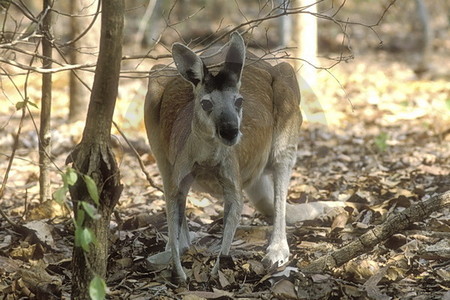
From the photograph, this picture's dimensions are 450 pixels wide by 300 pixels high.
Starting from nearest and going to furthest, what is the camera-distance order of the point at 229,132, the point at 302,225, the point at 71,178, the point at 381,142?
the point at 71,178 → the point at 229,132 → the point at 302,225 → the point at 381,142

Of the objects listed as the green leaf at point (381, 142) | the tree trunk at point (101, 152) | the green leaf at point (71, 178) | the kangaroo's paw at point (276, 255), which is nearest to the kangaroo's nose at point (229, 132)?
the tree trunk at point (101, 152)

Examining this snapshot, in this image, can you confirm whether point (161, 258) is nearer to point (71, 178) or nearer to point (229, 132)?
point (229, 132)

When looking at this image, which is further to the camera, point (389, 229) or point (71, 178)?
point (389, 229)

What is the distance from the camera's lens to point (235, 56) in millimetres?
4234

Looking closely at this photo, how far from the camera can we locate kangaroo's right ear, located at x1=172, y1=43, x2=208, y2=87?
4105 millimetres

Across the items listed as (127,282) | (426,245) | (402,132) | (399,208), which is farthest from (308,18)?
(127,282)

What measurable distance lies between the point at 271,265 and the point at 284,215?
67 cm

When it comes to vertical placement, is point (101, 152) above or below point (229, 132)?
below

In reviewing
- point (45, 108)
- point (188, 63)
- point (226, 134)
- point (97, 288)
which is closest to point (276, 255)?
point (226, 134)

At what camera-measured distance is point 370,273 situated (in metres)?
4.12

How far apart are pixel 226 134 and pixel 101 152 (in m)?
0.86

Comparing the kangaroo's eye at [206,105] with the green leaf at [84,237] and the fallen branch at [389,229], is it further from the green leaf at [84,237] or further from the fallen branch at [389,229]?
the green leaf at [84,237]

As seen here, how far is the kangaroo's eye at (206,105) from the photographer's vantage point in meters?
4.13

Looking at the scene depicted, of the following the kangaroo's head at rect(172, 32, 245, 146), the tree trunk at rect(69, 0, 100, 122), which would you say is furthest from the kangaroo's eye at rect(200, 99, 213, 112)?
the tree trunk at rect(69, 0, 100, 122)
